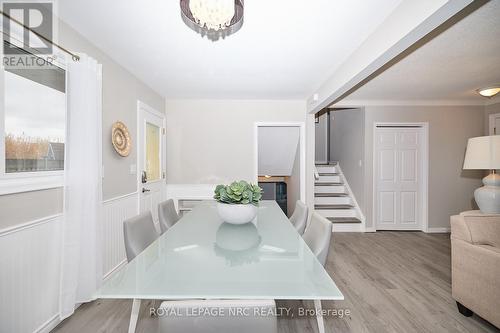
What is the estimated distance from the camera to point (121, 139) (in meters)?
2.73

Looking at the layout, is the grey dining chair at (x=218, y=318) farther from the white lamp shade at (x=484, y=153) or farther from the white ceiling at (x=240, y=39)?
the white lamp shade at (x=484, y=153)

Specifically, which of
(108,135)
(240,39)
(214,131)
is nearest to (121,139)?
(108,135)

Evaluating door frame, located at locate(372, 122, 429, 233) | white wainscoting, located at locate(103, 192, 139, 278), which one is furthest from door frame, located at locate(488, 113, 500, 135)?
white wainscoting, located at locate(103, 192, 139, 278)

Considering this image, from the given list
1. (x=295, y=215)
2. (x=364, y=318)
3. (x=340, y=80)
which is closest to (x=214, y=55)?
(x=340, y=80)

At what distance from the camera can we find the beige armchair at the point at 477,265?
1.73m

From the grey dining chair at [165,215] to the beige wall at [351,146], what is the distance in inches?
142

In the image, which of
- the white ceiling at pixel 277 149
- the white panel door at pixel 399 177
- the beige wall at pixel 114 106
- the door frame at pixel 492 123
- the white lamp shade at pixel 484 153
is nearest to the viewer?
the beige wall at pixel 114 106

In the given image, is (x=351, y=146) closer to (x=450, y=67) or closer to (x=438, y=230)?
(x=438, y=230)

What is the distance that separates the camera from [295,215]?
248 cm

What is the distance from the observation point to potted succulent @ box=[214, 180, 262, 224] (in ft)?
5.87

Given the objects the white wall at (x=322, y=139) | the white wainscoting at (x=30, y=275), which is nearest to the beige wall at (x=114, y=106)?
the white wainscoting at (x=30, y=275)

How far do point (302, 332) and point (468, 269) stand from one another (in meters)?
1.44

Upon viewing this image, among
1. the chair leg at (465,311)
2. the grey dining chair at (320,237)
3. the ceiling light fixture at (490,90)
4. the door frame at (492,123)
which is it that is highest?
Answer: the ceiling light fixture at (490,90)

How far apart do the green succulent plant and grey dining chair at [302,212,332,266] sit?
48cm
